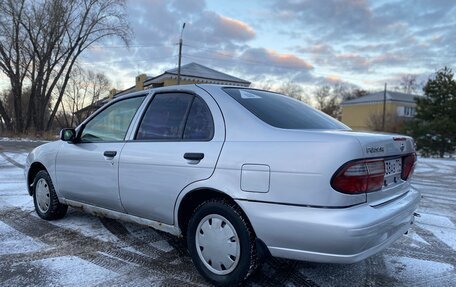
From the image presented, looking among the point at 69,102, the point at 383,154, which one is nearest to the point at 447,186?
the point at 383,154

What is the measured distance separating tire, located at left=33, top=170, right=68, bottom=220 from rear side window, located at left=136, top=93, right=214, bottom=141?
1838mm

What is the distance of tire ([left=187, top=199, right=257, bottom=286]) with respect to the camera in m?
3.01

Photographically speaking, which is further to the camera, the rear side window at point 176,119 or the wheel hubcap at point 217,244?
the rear side window at point 176,119

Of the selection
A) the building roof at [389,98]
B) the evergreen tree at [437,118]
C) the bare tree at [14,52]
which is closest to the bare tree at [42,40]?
the bare tree at [14,52]

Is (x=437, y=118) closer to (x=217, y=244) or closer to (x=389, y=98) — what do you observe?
(x=217, y=244)

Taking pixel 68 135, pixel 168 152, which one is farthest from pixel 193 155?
pixel 68 135

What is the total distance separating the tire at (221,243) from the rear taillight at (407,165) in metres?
1.42

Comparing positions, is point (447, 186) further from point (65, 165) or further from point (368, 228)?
point (65, 165)

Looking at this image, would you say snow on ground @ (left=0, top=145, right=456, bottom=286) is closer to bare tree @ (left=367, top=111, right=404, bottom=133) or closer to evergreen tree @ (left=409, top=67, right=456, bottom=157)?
evergreen tree @ (left=409, top=67, right=456, bottom=157)

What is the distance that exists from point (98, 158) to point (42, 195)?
1.49 metres

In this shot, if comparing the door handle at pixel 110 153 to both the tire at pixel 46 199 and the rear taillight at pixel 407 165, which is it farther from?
the rear taillight at pixel 407 165

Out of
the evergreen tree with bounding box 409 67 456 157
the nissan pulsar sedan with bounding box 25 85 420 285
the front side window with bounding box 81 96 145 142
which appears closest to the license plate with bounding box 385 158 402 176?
the nissan pulsar sedan with bounding box 25 85 420 285

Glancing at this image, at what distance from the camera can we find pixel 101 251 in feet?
13.3

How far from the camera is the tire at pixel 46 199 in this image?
16.4ft
